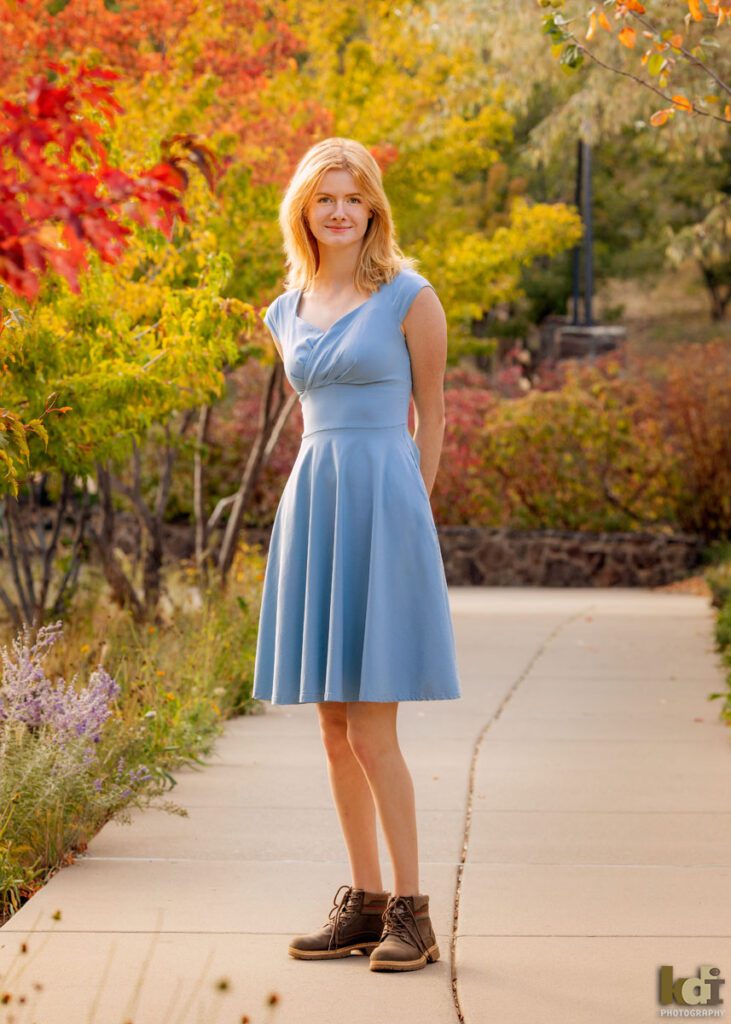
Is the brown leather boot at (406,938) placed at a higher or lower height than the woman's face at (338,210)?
lower

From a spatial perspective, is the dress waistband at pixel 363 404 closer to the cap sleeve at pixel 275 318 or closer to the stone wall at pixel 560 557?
the cap sleeve at pixel 275 318

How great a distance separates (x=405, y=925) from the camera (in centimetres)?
418

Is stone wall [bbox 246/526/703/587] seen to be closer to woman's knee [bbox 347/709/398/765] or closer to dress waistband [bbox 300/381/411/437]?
dress waistband [bbox 300/381/411/437]

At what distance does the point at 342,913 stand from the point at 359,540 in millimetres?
1037

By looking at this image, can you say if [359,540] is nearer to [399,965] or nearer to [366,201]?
[366,201]

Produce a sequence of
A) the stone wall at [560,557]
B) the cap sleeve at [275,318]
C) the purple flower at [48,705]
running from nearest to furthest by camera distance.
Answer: the cap sleeve at [275,318], the purple flower at [48,705], the stone wall at [560,557]

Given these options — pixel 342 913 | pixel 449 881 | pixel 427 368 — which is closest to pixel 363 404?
pixel 427 368

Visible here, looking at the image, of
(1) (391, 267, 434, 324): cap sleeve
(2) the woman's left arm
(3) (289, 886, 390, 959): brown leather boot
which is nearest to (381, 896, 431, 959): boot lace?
(3) (289, 886, 390, 959): brown leather boot

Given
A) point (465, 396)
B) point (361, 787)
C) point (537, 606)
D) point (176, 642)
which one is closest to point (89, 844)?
point (361, 787)

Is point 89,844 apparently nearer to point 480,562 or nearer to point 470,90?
point 470,90

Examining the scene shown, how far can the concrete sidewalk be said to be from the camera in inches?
154

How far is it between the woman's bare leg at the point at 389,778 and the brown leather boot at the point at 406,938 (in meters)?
0.04

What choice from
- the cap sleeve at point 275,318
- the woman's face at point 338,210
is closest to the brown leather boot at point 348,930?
the cap sleeve at point 275,318

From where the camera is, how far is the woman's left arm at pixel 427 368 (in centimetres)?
428
